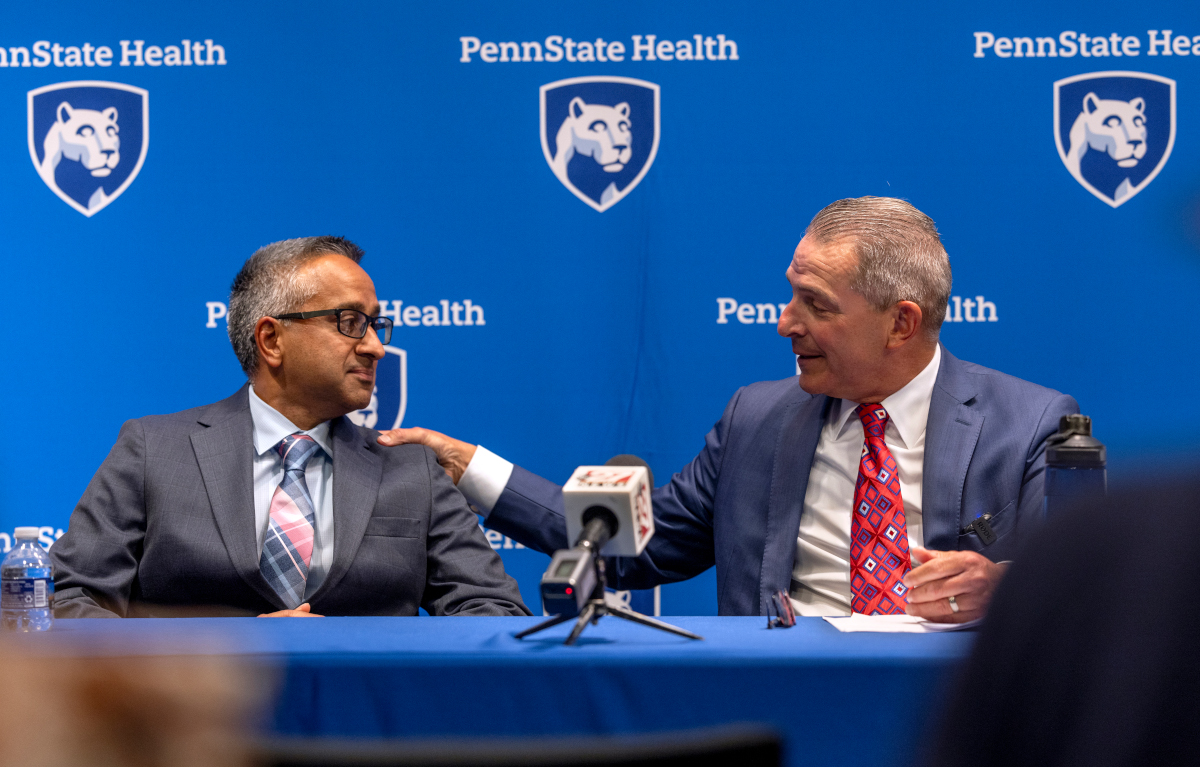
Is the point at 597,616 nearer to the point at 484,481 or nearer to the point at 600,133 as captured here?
the point at 484,481

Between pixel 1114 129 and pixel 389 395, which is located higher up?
pixel 1114 129

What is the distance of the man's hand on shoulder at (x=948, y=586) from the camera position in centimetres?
194

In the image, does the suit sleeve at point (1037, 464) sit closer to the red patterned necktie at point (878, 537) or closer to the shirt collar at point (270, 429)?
the red patterned necktie at point (878, 537)

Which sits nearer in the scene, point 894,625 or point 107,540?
point 894,625

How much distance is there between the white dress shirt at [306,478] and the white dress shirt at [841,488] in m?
1.21

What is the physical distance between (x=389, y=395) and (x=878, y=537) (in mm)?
1669

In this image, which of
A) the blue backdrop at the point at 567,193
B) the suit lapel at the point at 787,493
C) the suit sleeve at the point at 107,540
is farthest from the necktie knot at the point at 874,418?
the suit sleeve at the point at 107,540

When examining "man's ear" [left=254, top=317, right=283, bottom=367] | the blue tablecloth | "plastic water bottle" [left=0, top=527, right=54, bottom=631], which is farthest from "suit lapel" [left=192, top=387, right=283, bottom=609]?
the blue tablecloth

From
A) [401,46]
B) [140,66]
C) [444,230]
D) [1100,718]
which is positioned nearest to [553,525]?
[444,230]

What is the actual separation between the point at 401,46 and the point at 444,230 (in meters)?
0.61

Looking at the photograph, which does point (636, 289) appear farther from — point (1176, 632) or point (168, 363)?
point (1176, 632)

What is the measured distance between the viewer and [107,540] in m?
2.60

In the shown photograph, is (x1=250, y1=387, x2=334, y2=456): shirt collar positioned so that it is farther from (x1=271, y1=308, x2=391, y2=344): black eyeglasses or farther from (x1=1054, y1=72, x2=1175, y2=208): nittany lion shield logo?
(x1=1054, y1=72, x2=1175, y2=208): nittany lion shield logo

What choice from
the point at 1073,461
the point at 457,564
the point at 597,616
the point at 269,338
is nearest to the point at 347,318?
the point at 269,338
